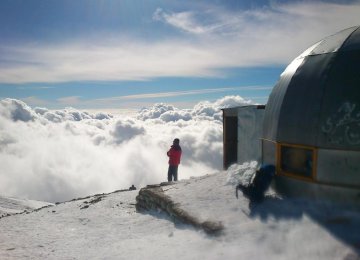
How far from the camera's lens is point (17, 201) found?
321 feet

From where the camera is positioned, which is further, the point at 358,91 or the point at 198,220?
the point at 198,220

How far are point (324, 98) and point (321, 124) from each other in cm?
63

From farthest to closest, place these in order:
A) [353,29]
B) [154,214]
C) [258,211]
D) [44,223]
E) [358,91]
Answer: [44,223], [154,214], [353,29], [258,211], [358,91]

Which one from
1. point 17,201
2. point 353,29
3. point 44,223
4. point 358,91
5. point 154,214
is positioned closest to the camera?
point 358,91

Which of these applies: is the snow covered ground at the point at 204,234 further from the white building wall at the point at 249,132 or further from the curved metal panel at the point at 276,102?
the white building wall at the point at 249,132

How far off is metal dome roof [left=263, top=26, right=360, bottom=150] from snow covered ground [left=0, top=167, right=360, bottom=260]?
5.41 ft

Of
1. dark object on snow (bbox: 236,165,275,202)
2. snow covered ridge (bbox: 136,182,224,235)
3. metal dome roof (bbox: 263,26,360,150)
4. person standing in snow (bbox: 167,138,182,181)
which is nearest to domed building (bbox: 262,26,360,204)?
metal dome roof (bbox: 263,26,360,150)

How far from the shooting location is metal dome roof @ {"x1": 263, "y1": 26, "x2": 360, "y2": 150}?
7.93 metres

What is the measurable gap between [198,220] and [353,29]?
6384mm

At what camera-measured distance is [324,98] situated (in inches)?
326

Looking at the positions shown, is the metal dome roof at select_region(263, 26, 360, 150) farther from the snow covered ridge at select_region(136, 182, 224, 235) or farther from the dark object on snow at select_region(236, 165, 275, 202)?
the snow covered ridge at select_region(136, 182, 224, 235)

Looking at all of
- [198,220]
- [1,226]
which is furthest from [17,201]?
[198,220]

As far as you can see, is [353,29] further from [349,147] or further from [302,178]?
[302,178]

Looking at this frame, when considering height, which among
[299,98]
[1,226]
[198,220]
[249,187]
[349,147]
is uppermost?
[299,98]
